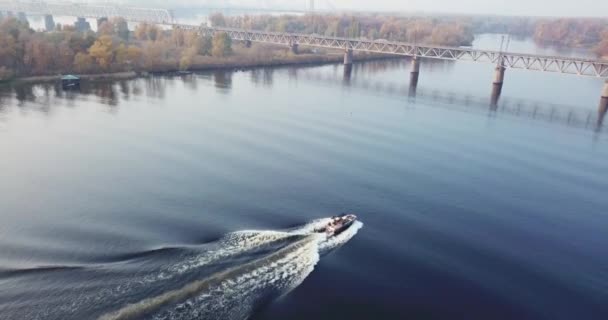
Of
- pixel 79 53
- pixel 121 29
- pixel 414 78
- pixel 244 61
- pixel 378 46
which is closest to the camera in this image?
pixel 79 53

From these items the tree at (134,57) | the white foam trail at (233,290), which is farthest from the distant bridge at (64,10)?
the white foam trail at (233,290)

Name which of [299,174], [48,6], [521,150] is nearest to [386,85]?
[521,150]

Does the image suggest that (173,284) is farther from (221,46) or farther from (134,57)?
(221,46)

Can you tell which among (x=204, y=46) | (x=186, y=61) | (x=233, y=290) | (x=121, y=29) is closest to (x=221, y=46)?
(x=204, y=46)

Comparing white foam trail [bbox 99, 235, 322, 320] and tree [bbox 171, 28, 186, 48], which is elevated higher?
tree [bbox 171, 28, 186, 48]

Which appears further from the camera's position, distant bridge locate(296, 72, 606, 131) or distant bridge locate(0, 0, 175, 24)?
distant bridge locate(0, 0, 175, 24)

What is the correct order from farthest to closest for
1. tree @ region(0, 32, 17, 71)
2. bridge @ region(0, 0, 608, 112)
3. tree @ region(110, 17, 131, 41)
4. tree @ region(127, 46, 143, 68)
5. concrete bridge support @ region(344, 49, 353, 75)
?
tree @ region(110, 17, 131, 41)
concrete bridge support @ region(344, 49, 353, 75)
tree @ region(127, 46, 143, 68)
bridge @ region(0, 0, 608, 112)
tree @ region(0, 32, 17, 71)

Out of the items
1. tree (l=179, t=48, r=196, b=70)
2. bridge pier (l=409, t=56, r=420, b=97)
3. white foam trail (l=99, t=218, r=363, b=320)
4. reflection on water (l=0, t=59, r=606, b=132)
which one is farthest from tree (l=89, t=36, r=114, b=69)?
white foam trail (l=99, t=218, r=363, b=320)

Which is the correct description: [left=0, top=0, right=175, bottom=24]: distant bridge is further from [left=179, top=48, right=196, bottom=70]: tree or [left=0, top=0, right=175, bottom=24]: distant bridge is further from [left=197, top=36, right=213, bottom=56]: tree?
[left=179, top=48, right=196, bottom=70]: tree
